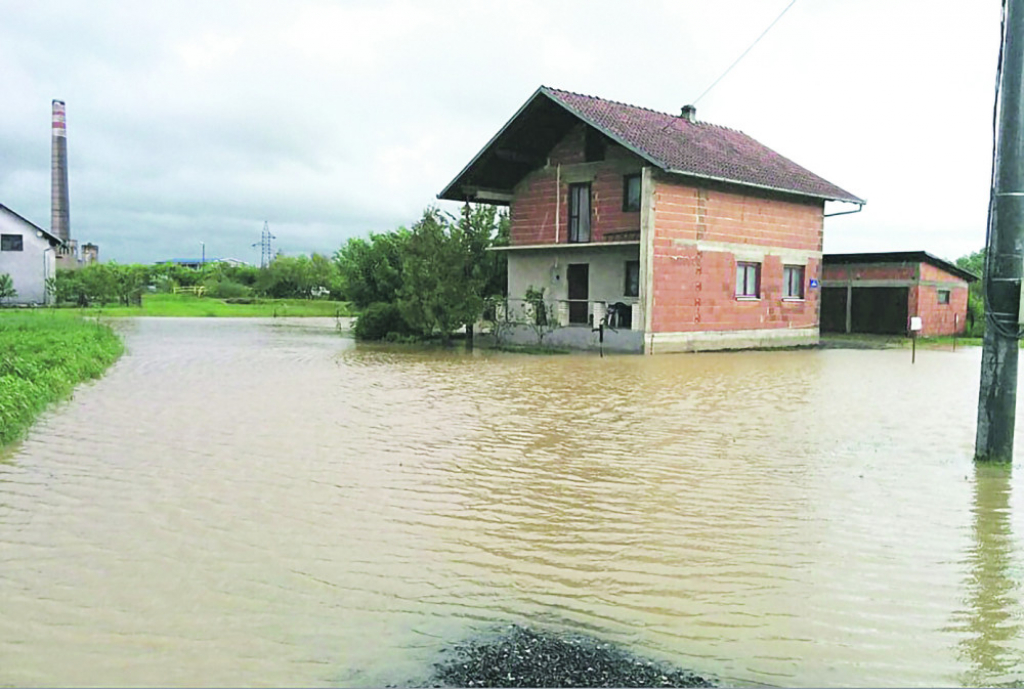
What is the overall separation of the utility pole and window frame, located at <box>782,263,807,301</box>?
1825 centimetres

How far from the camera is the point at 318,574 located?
5.30 meters

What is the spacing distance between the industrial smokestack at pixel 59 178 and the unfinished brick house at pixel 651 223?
49.9 m

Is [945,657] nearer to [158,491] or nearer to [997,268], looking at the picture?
[997,268]

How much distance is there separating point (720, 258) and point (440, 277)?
7.50 metres

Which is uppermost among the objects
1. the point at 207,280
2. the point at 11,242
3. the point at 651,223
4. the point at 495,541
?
the point at 11,242

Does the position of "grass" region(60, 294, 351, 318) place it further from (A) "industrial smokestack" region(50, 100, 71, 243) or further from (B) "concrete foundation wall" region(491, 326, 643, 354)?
(B) "concrete foundation wall" region(491, 326, 643, 354)

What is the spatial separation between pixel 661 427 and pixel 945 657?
21.7ft

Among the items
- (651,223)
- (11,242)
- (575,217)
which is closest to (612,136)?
(651,223)

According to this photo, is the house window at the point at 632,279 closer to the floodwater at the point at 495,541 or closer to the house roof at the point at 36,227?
the floodwater at the point at 495,541

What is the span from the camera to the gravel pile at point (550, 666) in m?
3.78

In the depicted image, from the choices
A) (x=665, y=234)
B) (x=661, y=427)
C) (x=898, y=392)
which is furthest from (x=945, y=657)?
(x=665, y=234)

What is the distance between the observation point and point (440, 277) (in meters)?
23.7

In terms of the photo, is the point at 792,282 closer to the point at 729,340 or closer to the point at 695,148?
the point at 729,340

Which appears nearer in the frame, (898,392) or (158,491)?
(158,491)
